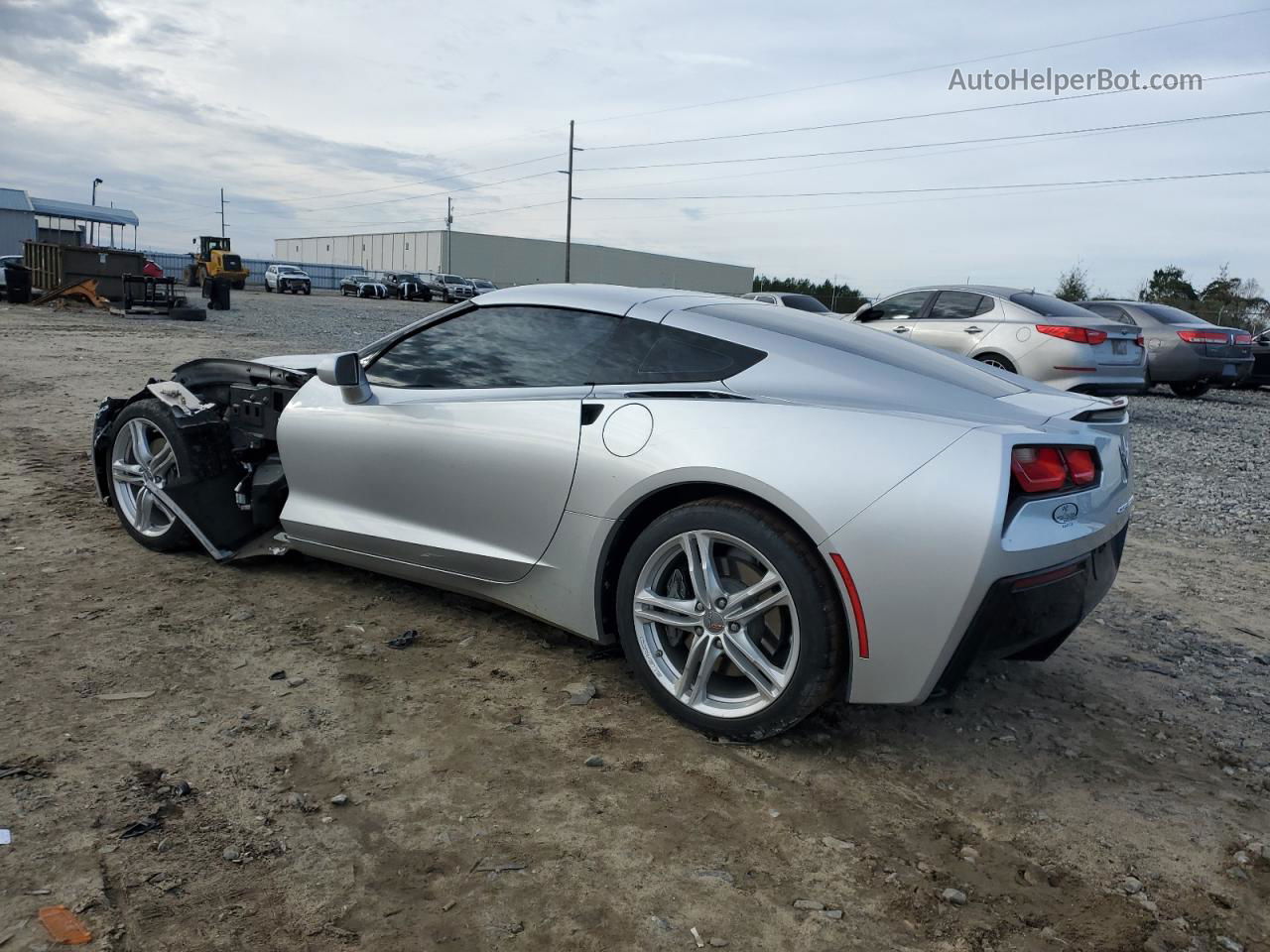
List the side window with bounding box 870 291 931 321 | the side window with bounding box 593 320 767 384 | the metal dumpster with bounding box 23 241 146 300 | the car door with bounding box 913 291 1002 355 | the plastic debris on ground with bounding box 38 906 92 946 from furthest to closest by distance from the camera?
the metal dumpster with bounding box 23 241 146 300 < the side window with bounding box 870 291 931 321 < the car door with bounding box 913 291 1002 355 < the side window with bounding box 593 320 767 384 < the plastic debris on ground with bounding box 38 906 92 946

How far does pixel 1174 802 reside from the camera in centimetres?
284

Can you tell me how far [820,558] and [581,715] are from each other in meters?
1.01

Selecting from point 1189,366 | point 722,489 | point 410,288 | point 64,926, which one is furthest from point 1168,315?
point 410,288

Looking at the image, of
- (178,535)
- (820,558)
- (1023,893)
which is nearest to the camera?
(1023,893)

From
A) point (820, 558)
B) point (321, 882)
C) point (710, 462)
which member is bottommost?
point (321, 882)

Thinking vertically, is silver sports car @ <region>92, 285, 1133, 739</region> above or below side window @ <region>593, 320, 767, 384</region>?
below

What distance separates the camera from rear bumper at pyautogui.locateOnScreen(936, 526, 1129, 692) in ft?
8.80

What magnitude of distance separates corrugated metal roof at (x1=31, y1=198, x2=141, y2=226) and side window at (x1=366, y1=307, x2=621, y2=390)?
58.7 meters

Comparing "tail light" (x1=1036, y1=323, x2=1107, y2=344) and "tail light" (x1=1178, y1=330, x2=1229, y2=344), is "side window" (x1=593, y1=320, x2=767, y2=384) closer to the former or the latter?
"tail light" (x1=1036, y1=323, x2=1107, y2=344)

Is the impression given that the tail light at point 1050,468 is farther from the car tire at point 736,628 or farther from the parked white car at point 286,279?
the parked white car at point 286,279

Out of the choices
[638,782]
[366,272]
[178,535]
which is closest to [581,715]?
[638,782]

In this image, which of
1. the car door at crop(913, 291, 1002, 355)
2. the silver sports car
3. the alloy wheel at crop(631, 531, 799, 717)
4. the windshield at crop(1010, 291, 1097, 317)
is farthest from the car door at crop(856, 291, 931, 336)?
the alloy wheel at crop(631, 531, 799, 717)

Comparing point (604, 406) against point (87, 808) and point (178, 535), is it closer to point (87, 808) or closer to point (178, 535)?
point (87, 808)

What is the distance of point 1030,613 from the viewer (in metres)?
2.78
